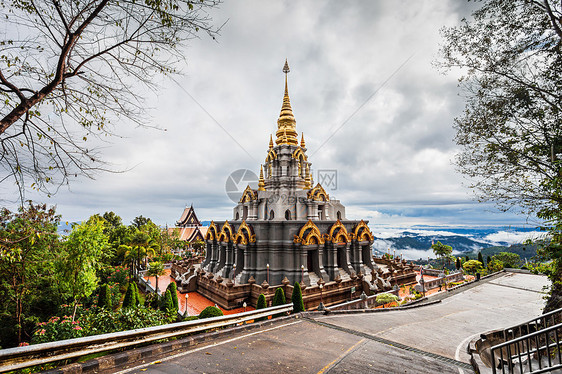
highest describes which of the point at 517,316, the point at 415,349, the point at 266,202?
the point at 266,202

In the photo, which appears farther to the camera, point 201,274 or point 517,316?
point 201,274

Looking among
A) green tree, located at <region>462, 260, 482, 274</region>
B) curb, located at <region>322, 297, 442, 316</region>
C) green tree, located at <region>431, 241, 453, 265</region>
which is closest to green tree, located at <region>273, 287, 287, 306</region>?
curb, located at <region>322, 297, 442, 316</region>

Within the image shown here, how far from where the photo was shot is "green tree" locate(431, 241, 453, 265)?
3199cm

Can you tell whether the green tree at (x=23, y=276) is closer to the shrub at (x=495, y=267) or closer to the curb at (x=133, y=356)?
the curb at (x=133, y=356)

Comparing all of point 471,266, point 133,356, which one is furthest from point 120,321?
point 471,266

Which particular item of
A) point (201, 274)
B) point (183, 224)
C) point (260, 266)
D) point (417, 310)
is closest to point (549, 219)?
point (417, 310)

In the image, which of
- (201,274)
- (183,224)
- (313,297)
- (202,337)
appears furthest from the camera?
(183,224)

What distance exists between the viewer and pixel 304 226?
76.0 ft

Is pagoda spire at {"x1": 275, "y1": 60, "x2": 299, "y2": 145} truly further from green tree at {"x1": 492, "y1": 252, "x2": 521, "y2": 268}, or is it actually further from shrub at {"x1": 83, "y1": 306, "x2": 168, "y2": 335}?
green tree at {"x1": 492, "y1": 252, "x2": 521, "y2": 268}

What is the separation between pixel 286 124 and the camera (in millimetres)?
30766

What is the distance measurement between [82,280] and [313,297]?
15.3 meters

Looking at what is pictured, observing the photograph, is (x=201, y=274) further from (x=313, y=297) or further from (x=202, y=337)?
(x=202, y=337)

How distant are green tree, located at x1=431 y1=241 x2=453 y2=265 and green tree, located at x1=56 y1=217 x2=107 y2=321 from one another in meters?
33.9

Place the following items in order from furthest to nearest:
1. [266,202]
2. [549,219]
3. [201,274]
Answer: [266,202] → [201,274] → [549,219]
